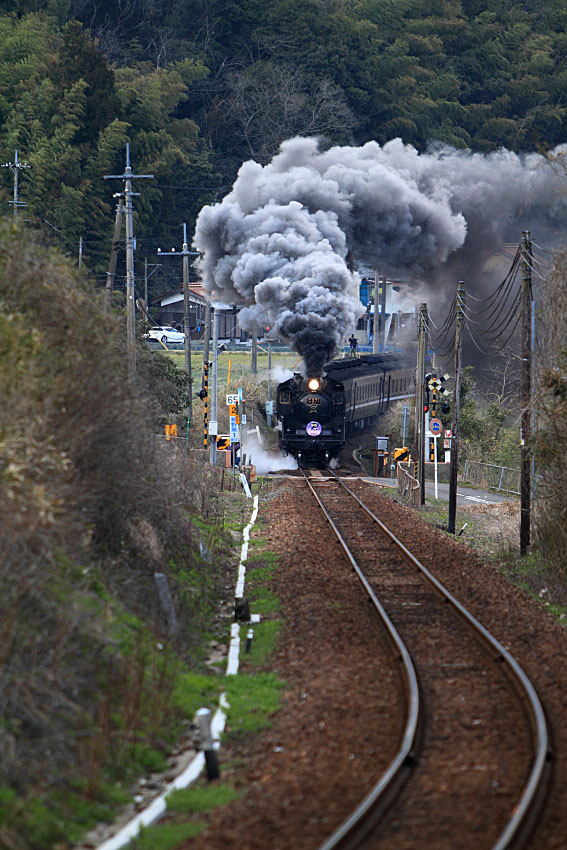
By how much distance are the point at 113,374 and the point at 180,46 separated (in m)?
71.3

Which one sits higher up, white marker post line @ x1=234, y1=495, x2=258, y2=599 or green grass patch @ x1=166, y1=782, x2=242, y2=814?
white marker post line @ x1=234, y1=495, x2=258, y2=599

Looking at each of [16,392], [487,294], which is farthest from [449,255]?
[16,392]

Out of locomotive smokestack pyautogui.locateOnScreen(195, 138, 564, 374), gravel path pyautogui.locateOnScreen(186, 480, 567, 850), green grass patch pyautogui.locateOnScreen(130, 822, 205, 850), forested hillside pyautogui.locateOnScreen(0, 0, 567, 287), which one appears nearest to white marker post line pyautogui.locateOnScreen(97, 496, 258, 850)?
green grass patch pyautogui.locateOnScreen(130, 822, 205, 850)

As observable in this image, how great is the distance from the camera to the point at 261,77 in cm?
7644

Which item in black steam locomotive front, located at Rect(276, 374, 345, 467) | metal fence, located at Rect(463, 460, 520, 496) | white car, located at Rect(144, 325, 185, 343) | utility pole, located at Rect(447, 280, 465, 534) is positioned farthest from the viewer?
white car, located at Rect(144, 325, 185, 343)

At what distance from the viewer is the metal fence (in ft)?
122

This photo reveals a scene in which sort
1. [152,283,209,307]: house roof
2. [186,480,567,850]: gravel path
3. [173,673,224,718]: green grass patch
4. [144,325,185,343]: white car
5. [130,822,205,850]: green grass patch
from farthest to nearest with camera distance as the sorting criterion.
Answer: [152,283,209,307]: house roof < [144,325,185,343]: white car < [173,673,224,718]: green grass patch < [186,480,567,850]: gravel path < [130,822,205,850]: green grass patch

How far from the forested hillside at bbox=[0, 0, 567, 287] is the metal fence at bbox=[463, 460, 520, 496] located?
3354 centimetres

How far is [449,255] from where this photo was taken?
46.8 m

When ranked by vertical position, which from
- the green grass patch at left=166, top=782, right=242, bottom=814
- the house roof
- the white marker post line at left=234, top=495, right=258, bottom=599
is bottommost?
the green grass patch at left=166, top=782, right=242, bottom=814

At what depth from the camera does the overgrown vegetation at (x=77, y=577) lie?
803 cm

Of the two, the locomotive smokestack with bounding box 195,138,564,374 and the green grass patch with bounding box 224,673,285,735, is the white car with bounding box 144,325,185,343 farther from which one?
the green grass patch with bounding box 224,673,285,735

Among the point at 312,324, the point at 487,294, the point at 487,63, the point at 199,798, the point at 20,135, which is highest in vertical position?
the point at 487,63

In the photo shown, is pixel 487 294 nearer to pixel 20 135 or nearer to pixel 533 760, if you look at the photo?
pixel 20 135
